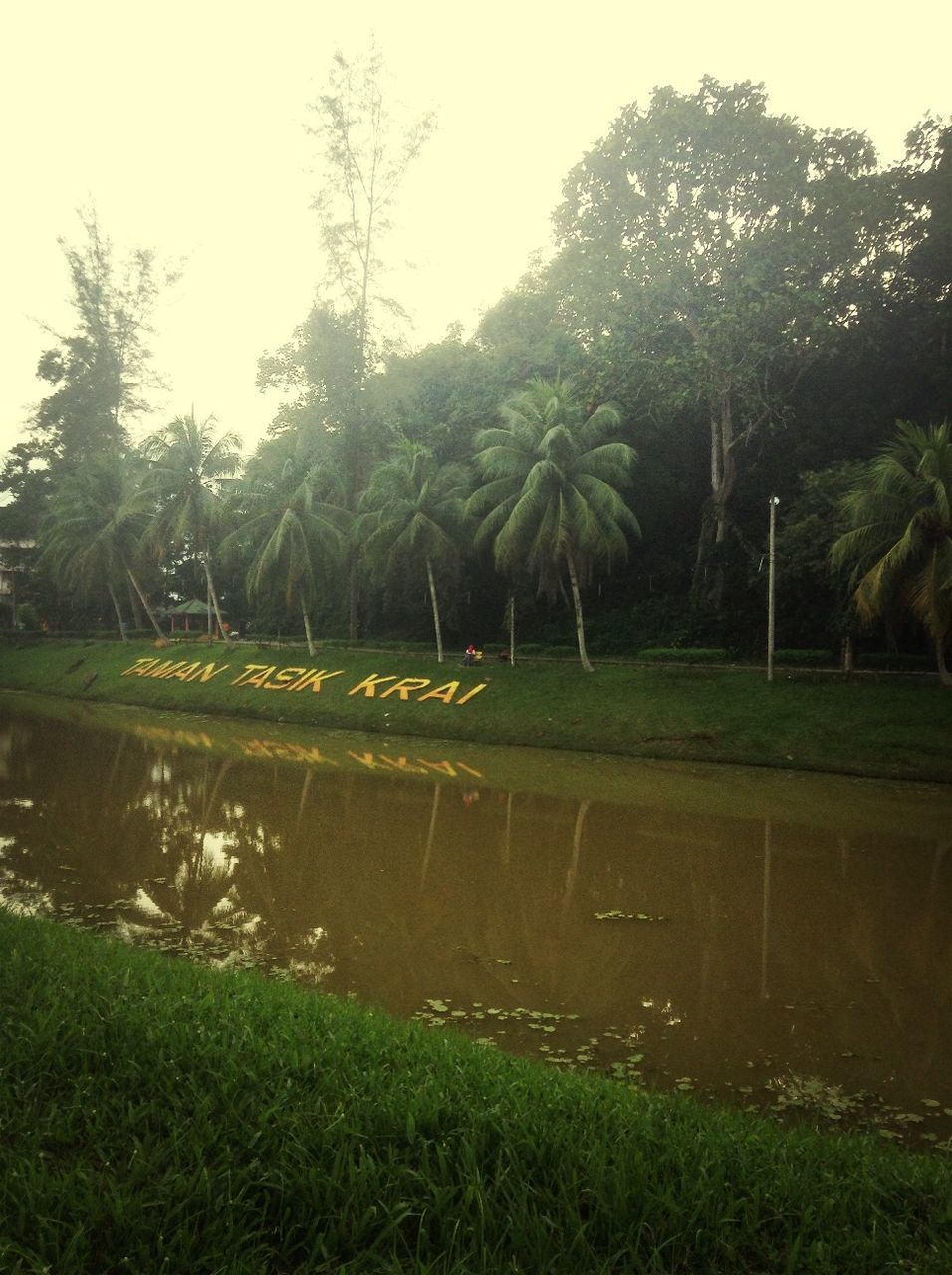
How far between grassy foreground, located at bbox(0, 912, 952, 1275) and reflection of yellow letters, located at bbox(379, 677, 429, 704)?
2274 cm

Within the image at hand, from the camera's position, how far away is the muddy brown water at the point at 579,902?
20.1 ft

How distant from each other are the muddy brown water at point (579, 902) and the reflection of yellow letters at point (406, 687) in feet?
30.3

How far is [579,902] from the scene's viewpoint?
9.67 meters

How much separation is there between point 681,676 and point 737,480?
932cm

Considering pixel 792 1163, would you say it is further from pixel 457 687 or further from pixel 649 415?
pixel 649 415

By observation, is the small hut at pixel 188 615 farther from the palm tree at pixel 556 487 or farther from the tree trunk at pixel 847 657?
the tree trunk at pixel 847 657

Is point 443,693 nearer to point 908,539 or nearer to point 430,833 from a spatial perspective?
point 908,539

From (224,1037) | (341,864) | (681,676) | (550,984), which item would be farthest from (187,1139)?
(681,676)

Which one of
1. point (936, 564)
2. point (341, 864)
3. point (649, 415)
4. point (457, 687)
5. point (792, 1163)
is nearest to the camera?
Answer: point (792, 1163)

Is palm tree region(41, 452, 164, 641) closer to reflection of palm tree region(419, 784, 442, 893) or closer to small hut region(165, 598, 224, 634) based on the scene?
small hut region(165, 598, 224, 634)

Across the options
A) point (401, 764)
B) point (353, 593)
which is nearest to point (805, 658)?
point (401, 764)

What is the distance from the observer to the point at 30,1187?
307 centimetres

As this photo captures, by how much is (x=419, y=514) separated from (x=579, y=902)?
21940 millimetres

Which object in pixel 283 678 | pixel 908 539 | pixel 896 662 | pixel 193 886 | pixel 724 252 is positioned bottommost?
pixel 193 886
